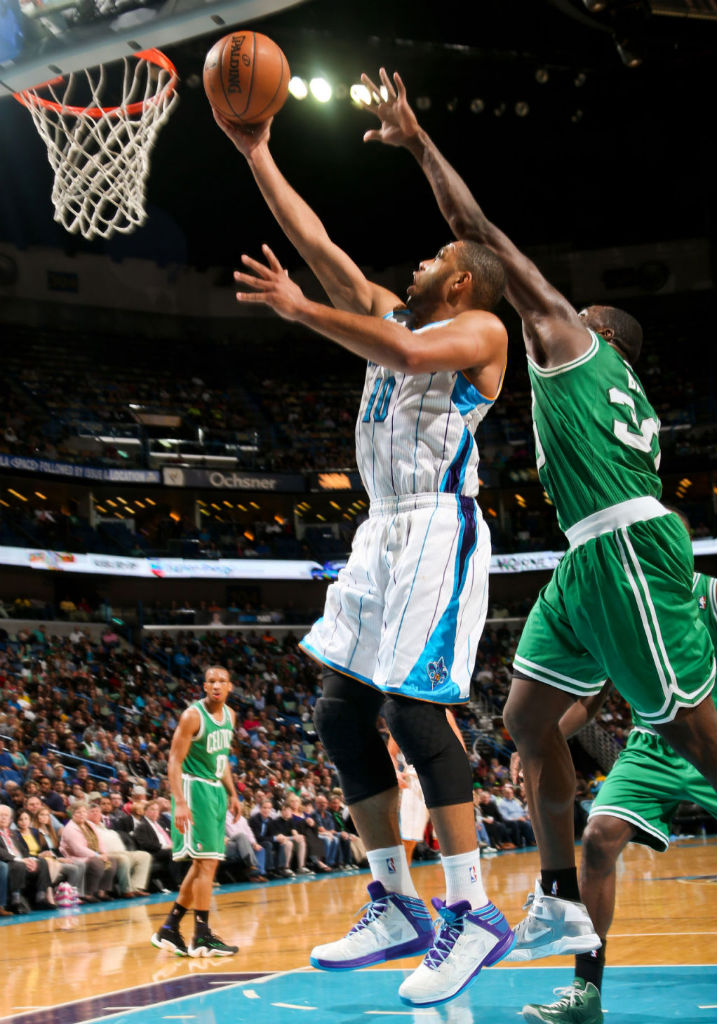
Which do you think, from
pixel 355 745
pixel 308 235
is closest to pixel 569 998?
pixel 355 745

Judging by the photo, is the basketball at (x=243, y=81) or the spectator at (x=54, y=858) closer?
the basketball at (x=243, y=81)

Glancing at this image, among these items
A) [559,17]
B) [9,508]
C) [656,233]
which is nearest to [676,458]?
[656,233]

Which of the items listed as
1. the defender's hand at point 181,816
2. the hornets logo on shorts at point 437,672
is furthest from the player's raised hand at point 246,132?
the defender's hand at point 181,816

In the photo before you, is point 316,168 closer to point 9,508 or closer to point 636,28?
point 9,508

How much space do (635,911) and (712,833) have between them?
Answer: 12.3 m

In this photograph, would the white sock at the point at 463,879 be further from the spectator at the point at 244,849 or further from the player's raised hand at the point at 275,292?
the spectator at the point at 244,849

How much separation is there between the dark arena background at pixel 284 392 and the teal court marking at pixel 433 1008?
4.40m

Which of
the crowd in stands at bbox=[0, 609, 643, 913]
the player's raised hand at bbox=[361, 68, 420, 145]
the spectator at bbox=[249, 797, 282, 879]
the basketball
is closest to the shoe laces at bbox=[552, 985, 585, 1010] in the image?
the player's raised hand at bbox=[361, 68, 420, 145]

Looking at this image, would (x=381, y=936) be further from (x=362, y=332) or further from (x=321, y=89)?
(x=321, y=89)

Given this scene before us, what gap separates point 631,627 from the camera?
11.1ft

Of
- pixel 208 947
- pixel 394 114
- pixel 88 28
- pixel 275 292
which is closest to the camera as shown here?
pixel 275 292

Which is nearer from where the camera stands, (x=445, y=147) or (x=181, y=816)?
(x=181, y=816)

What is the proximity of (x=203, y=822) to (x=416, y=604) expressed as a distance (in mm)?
5090

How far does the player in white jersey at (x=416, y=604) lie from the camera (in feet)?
10.2
